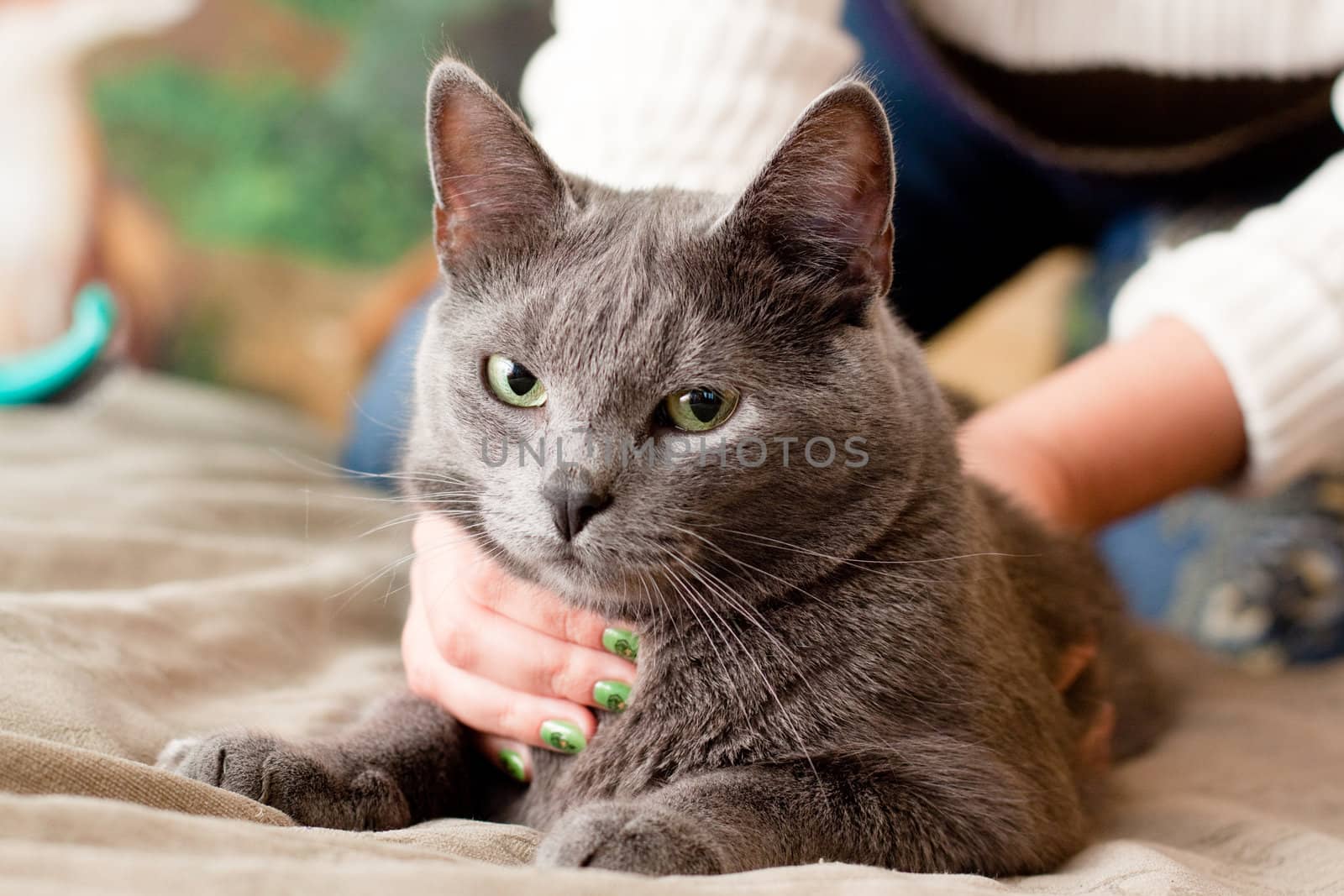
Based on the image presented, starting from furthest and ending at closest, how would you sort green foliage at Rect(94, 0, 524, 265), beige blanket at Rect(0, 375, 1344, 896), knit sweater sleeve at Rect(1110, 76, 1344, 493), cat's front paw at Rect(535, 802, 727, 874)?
green foliage at Rect(94, 0, 524, 265)
knit sweater sleeve at Rect(1110, 76, 1344, 493)
cat's front paw at Rect(535, 802, 727, 874)
beige blanket at Rect(0, 375, 1344, 896)

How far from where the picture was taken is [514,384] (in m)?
1.09

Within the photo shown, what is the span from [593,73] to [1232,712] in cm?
140

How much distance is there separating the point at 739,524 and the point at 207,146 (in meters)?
2.68

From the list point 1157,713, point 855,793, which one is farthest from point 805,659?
point 1157,713

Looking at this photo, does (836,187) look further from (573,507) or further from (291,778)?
(291,778)

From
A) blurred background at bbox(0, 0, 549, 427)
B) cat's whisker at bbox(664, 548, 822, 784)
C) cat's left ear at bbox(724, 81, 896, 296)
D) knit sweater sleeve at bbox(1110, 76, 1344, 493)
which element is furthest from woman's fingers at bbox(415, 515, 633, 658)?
blurred background at bbox(0, 0, 549, 427)

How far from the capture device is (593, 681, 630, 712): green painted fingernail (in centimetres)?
110

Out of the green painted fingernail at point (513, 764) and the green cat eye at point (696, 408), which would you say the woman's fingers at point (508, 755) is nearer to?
the green painted fingernail at point (513, 764)

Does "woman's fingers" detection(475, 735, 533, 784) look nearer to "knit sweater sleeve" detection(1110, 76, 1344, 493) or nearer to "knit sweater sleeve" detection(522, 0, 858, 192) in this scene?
"knit sweater sleeve" detection(522, 0, 858, 192)

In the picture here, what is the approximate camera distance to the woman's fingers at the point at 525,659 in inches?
43.7

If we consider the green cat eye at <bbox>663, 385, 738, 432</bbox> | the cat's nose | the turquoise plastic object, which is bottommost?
the turquoise plastic object

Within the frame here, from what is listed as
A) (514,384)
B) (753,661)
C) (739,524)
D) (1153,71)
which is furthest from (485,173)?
(1153,71)

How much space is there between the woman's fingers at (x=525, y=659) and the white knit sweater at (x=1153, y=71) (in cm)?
74

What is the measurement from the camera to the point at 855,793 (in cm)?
96
